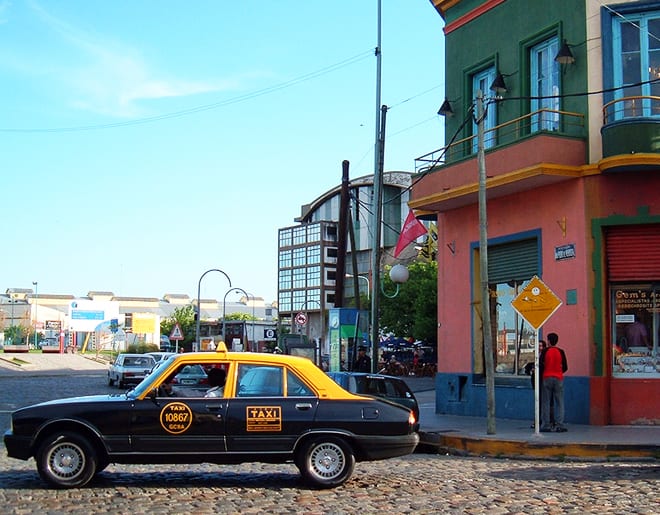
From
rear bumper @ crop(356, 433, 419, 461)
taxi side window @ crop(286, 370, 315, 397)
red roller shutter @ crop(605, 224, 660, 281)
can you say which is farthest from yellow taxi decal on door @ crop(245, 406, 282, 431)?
red roller shutter @ crop(605, 224, 660, 281)

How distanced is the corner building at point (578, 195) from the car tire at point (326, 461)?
8215 mm

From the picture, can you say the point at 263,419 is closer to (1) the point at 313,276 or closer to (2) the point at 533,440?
(2) the point at 533,440

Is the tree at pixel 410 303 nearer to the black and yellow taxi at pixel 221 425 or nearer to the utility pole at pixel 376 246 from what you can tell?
the utility pole at pixel 376 246

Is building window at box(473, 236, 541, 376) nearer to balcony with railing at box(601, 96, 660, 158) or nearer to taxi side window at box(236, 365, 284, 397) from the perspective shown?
balcony with railing at box(601, 96, 660, 158)

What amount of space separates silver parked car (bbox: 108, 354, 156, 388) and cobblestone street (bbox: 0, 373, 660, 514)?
2321 cm

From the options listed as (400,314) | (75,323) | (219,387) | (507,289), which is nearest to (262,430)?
(219,387)

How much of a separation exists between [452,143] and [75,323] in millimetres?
82100

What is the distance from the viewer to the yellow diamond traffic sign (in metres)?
15.3

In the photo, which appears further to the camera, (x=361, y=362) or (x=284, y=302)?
(x=284, y=302)

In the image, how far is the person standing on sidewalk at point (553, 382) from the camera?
1612 cm

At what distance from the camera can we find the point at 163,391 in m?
10.3

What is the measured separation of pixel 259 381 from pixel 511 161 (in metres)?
9.68

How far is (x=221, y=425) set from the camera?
1012 cm

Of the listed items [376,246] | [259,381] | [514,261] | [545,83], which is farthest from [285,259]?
[259,381]
